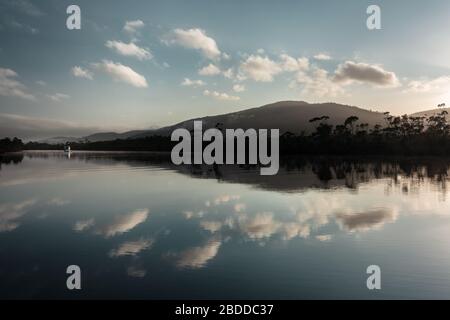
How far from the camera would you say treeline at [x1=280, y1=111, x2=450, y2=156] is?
332ft

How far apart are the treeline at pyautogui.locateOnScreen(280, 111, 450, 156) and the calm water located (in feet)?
270

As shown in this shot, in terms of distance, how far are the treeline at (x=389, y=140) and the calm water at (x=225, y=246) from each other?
82353 mm

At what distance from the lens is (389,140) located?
114625 millimetres

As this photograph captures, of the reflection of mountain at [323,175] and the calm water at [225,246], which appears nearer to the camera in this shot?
the calm water at [225,246]

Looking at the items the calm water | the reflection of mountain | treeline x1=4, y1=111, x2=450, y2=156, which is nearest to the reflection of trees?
the reflection of mountain

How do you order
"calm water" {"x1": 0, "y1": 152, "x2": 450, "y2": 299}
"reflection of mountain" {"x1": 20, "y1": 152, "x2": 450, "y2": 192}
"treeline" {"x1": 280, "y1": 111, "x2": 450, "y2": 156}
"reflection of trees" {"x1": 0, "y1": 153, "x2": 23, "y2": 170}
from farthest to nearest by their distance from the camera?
1. "treeline" {"x1": 280, "y1": 111, "x2": 450, "y2": 156}
2. "reflection of trees" {"x1": 0, "y1": 153, "x2": 23, "y2": 170}
3. "reflection of mountain" {"x1": 20, "y1": 152, "x2": 450, "y2": 192}
4. "calm water" {"x1": 0, "y1": 152, "x2": 450, "y2": 299}

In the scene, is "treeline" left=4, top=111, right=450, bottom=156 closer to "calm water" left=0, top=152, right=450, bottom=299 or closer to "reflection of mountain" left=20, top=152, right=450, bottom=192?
"reflection of mountain" left=20, top=152, right=450, bottom=192

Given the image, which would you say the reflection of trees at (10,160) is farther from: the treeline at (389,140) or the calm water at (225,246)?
the treeline at (389,140)

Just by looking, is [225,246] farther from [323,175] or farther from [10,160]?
[10,160]

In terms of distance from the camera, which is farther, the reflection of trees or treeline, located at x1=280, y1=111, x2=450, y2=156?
treeline, located at x1=280, y1=111, x2=450, y2=156

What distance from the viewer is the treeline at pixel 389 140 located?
101 meters

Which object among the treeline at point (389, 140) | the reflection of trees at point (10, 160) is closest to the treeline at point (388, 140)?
the treeline at point (389, 140)

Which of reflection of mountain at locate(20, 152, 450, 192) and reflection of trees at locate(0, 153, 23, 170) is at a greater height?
reflection of trees at locate(0, 153, 23, 170)
